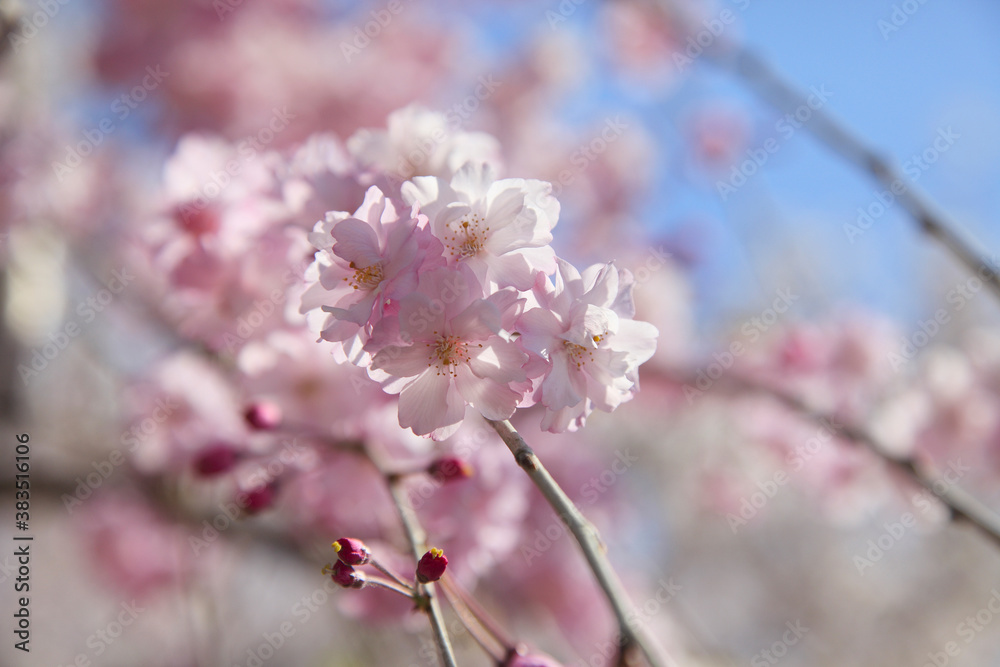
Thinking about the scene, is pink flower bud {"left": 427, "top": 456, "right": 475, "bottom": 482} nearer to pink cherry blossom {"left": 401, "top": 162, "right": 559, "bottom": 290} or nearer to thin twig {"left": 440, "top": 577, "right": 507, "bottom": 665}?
thin twig {"left": 440, "top": 577, "right": 507, "bottom": 665}

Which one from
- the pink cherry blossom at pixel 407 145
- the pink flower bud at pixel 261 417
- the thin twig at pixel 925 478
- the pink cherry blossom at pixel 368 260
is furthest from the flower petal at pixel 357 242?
the thin twig at pixel 925 478

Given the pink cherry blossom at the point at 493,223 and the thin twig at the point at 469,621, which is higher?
the pink cherry blossom at the point at 493,223

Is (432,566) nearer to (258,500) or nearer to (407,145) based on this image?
(258,500)

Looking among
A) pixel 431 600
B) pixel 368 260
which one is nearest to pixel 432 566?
pixel 431 600

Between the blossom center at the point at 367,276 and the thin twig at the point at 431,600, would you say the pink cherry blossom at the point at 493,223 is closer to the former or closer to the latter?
the blossom center at the point at 367,276

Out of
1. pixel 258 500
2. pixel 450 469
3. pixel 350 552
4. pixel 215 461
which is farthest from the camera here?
pixel 215 461

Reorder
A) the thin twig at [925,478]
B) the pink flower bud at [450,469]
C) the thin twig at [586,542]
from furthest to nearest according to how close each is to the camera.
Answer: the thin twig at [925,478] < the pink flower bud at [450,469] < the thin twig at [586,542]

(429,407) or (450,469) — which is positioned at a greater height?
(429,407)
